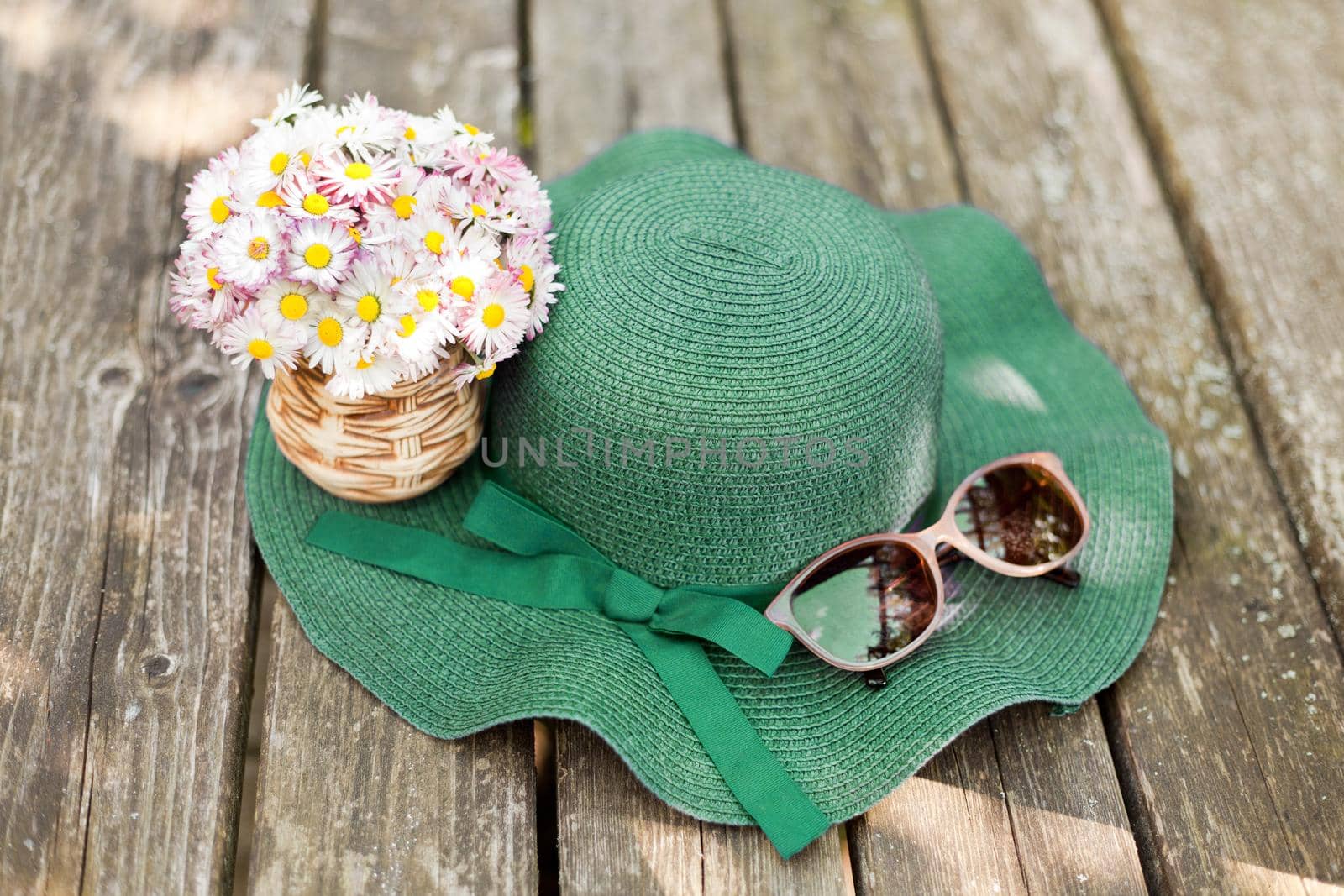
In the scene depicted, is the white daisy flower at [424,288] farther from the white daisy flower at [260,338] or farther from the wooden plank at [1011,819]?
the wooden plank at [1011,819]

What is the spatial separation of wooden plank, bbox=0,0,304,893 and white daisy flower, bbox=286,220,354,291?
0.50 m

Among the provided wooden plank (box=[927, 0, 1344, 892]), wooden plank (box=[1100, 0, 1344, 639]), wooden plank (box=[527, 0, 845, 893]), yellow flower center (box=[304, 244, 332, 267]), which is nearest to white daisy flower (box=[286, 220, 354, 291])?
yellow flower center (box=[304, 244, 332, 267])

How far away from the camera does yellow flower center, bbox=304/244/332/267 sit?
1.09 metres

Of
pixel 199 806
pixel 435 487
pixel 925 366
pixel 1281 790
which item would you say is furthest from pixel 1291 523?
pixel 199 806

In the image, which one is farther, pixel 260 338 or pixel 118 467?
pixel 118 467

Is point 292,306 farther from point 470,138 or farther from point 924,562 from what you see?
point 924,562

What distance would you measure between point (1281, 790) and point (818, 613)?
61 cm

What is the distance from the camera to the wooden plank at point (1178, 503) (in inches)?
52.7

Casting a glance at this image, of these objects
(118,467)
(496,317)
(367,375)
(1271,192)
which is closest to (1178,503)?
(1271,192)

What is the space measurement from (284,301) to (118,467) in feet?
1.83

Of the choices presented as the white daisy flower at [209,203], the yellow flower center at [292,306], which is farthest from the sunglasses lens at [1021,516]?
the white daisy flower at [209,203]

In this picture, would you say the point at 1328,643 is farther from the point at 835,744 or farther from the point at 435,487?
the point at 435,487

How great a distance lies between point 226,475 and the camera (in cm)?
151

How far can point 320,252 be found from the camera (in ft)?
3.59
